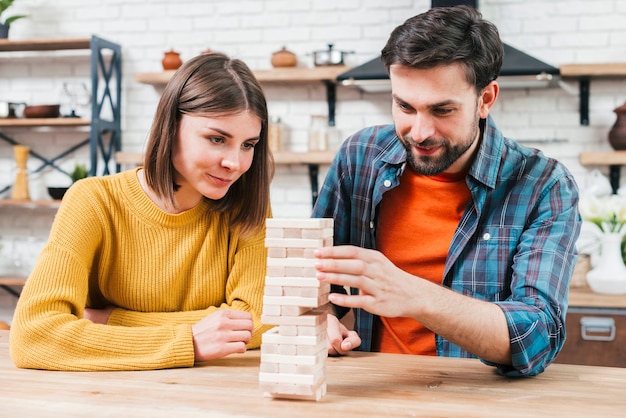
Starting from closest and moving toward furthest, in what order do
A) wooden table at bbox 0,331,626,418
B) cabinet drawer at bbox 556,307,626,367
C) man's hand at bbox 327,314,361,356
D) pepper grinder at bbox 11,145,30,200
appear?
wooden table at bbox 0,331,626,418
man's hand at bbox 327,314,361,356
cabinet drawer at bbox 556,307,626,367
pepper grinder at bbox 11,145,30,200

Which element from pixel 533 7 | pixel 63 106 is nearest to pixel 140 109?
pixel 63 106

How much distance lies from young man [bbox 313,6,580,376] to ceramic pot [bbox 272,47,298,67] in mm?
2106

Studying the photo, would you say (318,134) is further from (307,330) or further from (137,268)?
(307,330)

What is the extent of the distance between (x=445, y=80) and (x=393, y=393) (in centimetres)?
75

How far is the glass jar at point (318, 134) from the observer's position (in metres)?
3.98

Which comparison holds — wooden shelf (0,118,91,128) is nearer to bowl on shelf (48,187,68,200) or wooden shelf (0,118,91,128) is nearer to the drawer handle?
bowl on shelf (48,187,68,200)

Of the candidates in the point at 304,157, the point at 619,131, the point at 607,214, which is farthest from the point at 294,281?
the point at 619,131

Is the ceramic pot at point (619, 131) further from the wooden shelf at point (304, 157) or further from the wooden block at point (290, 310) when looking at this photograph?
the wooden block at point (290, 310)

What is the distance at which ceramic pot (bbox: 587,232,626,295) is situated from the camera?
314 cm

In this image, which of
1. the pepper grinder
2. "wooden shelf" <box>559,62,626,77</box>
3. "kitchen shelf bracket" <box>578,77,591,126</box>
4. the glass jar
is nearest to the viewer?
"wooden shelf" <box>559,62,626,77</box>

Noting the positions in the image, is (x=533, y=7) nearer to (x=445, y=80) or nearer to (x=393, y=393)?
(x=445, y=80)

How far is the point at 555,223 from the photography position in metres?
1.63

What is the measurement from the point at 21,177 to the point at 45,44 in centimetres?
83

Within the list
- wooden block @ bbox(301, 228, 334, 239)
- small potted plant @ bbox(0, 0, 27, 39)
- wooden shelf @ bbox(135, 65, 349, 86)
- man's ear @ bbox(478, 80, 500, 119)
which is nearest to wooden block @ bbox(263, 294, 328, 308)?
wooden block @ bbox(301, 228, 334, 239)
